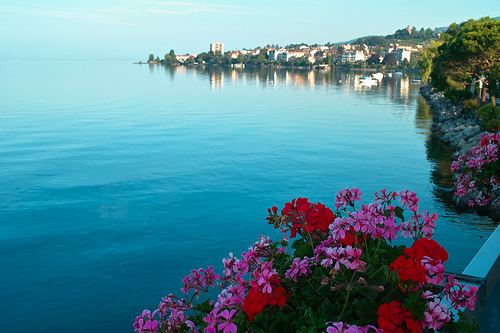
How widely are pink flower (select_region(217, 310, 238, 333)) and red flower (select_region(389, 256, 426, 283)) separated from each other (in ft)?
2.97

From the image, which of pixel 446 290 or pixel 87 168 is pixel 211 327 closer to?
pixel 446 290

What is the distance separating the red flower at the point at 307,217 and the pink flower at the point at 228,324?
2.91ft

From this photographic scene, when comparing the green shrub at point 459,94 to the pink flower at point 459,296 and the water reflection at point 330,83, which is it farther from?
the pink flower at point 459,296

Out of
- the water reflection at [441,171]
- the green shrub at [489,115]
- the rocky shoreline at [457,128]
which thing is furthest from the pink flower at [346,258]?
the green shrub at [489,115]

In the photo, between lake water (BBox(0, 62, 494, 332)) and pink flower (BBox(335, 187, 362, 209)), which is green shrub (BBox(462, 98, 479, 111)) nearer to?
lake water (BBox(0, 62, 494, 332))

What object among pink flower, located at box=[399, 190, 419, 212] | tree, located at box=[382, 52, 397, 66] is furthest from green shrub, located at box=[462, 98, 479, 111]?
tree, located at box=[382, 52, 397, 66]

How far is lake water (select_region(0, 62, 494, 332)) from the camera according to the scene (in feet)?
46.5

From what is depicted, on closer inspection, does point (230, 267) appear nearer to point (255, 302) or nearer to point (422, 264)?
point (255, 302)

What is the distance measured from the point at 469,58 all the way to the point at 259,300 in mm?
42318

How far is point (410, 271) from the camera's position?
96.3 inches

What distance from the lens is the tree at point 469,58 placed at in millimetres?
37719

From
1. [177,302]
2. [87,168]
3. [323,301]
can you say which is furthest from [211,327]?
[87,168]

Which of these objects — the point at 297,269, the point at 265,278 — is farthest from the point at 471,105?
the point at 265,278

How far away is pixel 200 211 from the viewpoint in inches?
815
